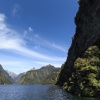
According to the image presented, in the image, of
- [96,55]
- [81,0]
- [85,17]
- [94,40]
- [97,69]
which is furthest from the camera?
[81,0]

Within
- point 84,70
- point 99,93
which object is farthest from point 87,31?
point 99,93

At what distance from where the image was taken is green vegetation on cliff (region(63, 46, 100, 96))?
240 ft

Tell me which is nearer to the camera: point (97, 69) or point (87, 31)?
point (97, 69)

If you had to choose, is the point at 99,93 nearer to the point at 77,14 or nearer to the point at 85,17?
the point at 85,17

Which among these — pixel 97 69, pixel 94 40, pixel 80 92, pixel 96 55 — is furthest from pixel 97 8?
pixel 80 92

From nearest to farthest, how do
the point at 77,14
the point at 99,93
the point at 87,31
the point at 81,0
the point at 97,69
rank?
the point at 99,93 → the point at 97,69 → the point at 87,31 → the point at 81,0 → the point at 77,14

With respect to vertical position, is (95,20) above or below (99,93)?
above

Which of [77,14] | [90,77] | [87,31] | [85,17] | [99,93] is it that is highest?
[77,14]

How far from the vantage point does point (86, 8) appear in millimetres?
114062

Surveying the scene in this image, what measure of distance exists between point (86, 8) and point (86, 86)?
51.3m

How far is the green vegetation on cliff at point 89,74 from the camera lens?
7306cm

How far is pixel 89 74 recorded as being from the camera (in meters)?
75.2

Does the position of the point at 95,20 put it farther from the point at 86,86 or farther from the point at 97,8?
the point at 86,86

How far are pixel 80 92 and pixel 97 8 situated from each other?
36.9 meters
